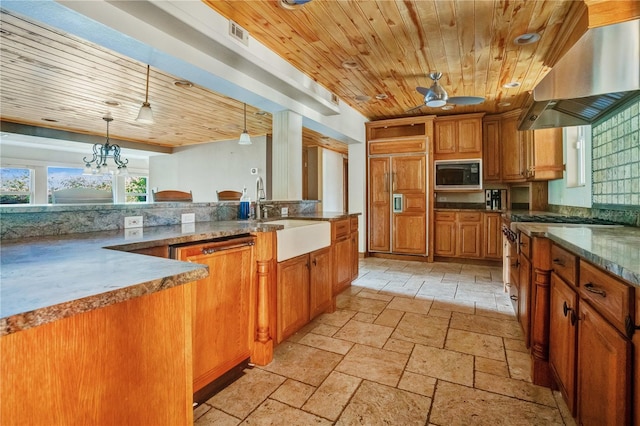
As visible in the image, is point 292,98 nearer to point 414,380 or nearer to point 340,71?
point 340,71

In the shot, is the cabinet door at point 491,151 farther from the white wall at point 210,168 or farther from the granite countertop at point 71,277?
the granite countertop at point 71,277

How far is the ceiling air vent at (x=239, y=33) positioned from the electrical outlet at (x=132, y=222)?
5.16 ft

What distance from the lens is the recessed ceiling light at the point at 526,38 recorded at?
266 cm

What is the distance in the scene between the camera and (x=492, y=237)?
4.83 metres

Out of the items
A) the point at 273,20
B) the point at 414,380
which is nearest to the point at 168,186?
the point at 273,20

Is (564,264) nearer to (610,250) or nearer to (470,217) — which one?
(610,250)

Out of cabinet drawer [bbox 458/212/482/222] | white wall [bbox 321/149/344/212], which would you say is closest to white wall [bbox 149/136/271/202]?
white wall [bbox 321/149/344/212]

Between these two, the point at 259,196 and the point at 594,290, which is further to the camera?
the point at 259,196

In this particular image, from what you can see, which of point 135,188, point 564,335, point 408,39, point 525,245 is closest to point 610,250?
point 564,335

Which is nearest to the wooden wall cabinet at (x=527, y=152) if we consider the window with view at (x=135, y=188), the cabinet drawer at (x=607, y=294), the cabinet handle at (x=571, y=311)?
the cabinet handle at (x=571, y=311)

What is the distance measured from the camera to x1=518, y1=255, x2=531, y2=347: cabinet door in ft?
6.39

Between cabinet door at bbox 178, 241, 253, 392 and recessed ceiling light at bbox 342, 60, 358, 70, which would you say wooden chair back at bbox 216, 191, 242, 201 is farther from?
cabinet door at bbox 178, 241, 253, 392

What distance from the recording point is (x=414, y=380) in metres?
1.81

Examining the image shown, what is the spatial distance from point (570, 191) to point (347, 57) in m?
2.70
